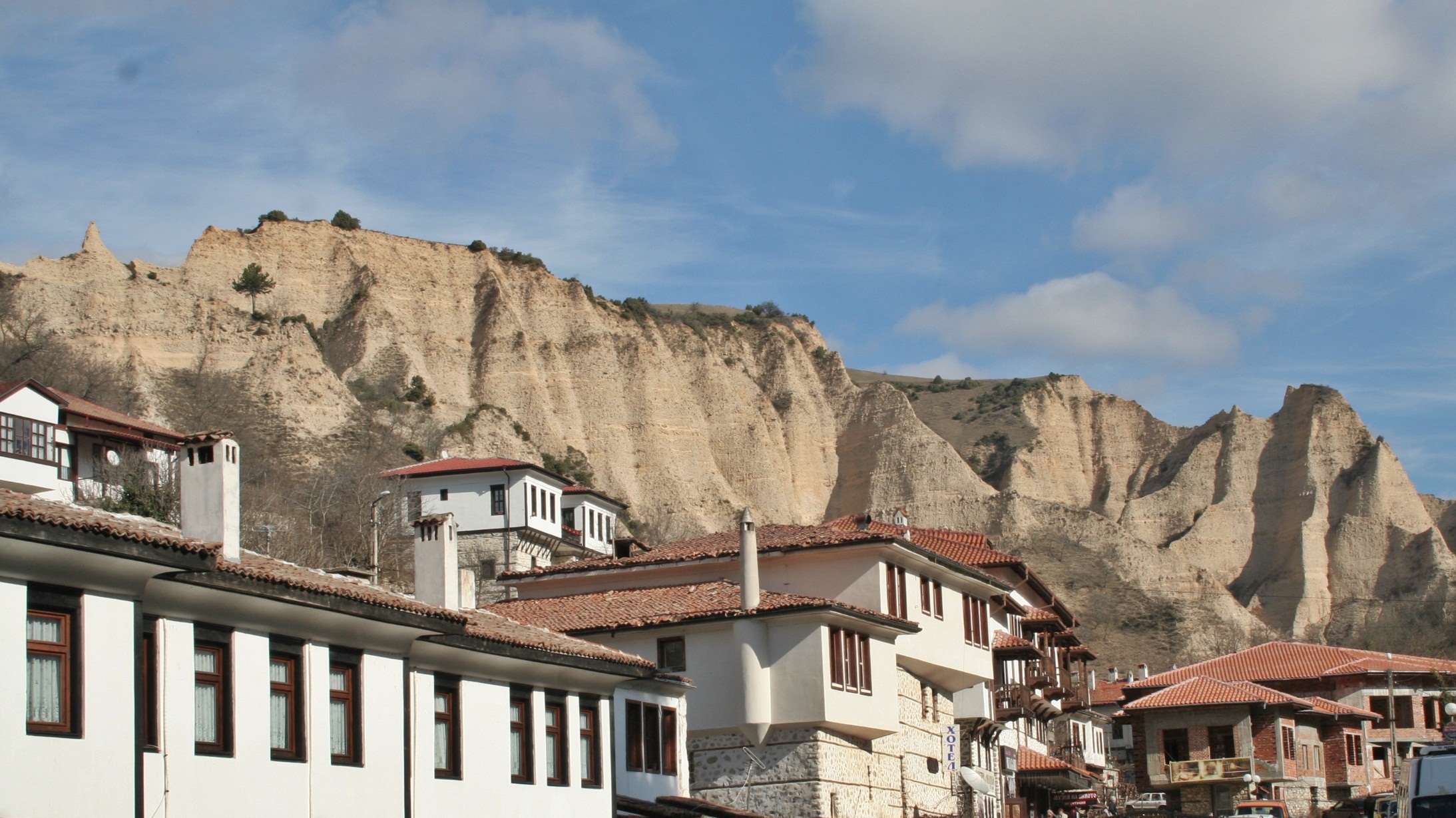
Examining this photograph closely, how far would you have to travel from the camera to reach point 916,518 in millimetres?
129250

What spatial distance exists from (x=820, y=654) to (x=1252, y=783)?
2778 cm

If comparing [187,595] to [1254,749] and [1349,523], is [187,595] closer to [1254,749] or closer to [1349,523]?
[1254,749]

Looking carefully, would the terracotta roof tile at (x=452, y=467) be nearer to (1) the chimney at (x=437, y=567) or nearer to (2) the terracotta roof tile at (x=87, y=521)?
(1) the chimney at (x=437, y=567)

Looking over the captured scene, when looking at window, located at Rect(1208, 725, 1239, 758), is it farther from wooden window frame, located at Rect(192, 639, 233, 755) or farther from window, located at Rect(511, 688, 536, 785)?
wooden window frame, located at Rect(192, 639, 233, 755)

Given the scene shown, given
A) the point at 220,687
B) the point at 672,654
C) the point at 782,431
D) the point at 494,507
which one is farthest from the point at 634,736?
the point at 782,431

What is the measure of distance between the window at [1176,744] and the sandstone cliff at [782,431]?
43.3m

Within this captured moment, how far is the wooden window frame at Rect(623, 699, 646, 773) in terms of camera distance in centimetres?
2891

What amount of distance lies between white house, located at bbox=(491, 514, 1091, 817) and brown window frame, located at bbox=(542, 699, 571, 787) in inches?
305

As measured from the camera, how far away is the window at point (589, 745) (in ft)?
87.8

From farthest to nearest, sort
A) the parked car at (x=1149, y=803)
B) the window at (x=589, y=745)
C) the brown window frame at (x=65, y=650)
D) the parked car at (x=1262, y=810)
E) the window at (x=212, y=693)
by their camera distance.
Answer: the parked car at (x=1149, y=803) < the parked car at (x=1262, y=810) < the window at (x=589, y=745) < the window at (x=212, y=693) < the brown window frame at (x=65, y=650)

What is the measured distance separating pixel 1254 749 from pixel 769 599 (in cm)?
2870

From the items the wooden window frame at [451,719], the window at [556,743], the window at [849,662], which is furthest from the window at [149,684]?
the window at [849,662]

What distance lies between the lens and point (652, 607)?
35.7 meters

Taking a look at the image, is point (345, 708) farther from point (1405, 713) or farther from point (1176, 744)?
point (1405, 713)
